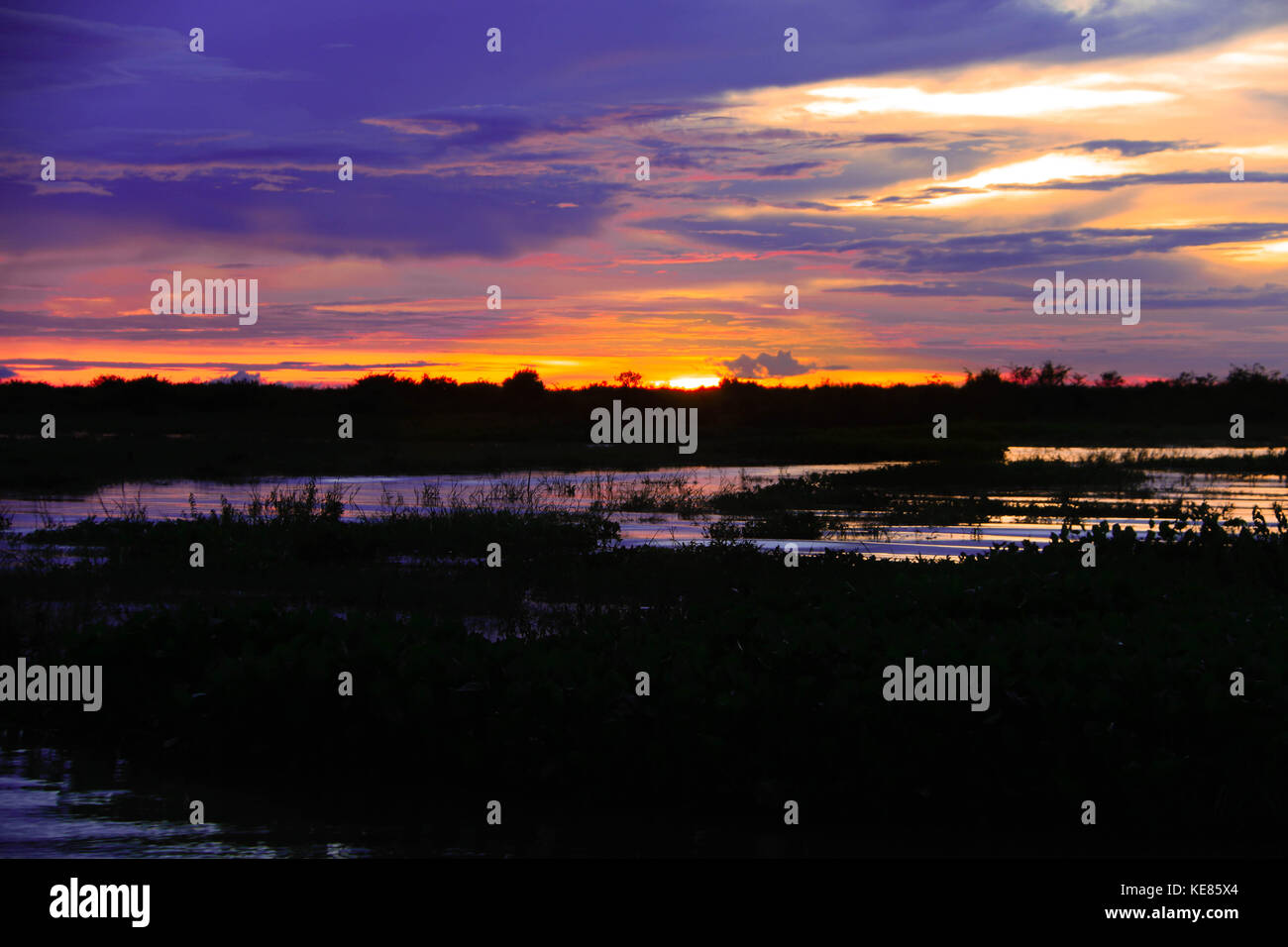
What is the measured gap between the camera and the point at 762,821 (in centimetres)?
649

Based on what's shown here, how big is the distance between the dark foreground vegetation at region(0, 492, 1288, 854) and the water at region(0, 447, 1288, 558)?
812cm

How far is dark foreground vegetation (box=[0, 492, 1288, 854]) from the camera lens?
6.29 metres

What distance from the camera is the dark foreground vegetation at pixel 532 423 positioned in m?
35.8

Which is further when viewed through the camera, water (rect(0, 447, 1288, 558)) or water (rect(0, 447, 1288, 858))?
water (rect(0, 447, 1288, 558))

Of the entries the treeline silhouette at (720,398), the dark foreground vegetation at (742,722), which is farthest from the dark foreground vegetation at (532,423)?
the dark foreground vegetation at (742,722)

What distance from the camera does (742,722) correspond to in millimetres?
6711

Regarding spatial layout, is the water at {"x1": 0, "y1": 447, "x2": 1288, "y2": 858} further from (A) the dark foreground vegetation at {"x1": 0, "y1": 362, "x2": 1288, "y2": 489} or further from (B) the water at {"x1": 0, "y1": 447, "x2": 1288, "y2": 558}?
(A) the dark foreground vegetation at {"x1": 0, "y1": 362, "x2": 1288, "y2": 489}

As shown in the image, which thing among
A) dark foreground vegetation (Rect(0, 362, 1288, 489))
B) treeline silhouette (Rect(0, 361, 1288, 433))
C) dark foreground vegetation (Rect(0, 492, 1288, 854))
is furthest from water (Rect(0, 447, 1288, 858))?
treeline silhouette (Rect(0, 361, 1288, 433))

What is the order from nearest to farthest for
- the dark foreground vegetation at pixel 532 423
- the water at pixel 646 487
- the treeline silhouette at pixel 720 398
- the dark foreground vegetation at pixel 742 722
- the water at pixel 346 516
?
the water at pixel 346 516 < the dark foreground vegetation at pixel 742 722 < the water at pixel 646 487 < the dark foreground vegetation at pixel 532 423 < the treeline silhouette at pixel 720 398

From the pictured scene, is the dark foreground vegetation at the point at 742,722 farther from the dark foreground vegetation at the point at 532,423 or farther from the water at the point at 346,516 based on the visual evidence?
the dark foreground vegetation at the point at 532,423

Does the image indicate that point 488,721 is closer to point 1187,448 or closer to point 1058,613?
point 1058,613

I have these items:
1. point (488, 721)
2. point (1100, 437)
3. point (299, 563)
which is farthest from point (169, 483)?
point (1100, 437)

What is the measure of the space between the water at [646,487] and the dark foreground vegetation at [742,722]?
812 cm
